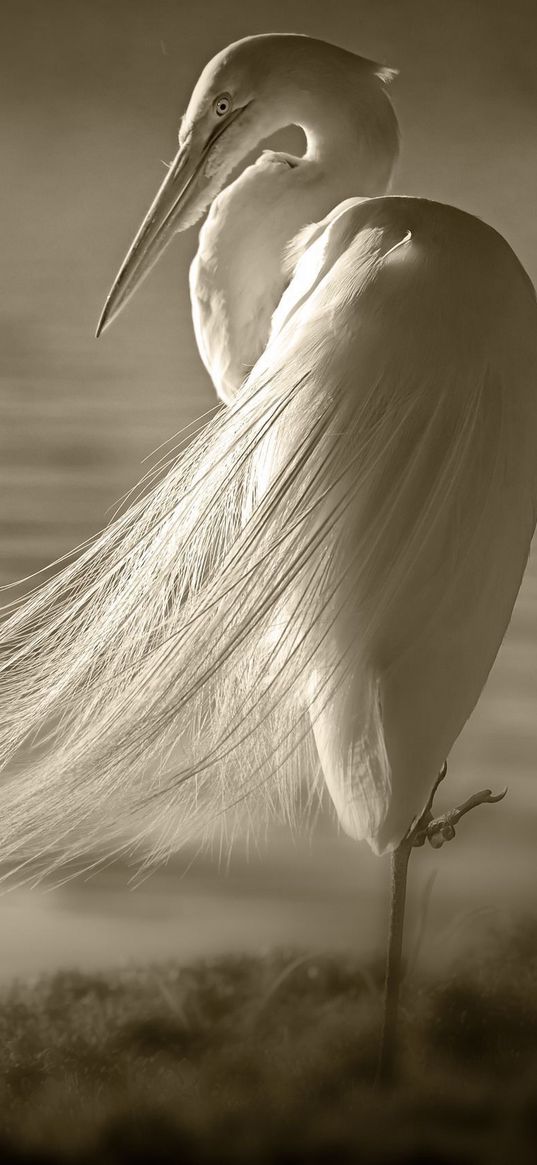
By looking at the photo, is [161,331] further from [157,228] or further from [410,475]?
[410,475]

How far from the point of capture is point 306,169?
1.27 metres

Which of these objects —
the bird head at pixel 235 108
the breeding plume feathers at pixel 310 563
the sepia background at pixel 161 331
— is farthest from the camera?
the sepia background at pixel 161 331

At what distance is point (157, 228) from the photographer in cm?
128

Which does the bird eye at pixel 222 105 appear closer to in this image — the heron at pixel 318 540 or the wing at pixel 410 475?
the heron at pixel 318 540

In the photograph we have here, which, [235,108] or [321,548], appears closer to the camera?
[321,548]

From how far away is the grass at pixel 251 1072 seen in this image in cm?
131

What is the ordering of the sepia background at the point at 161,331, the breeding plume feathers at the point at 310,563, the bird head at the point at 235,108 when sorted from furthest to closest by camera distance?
the sepia background at the point at 161,331
the bird head at the point at 235,108
the breeding plume feathers at the point at 310,563

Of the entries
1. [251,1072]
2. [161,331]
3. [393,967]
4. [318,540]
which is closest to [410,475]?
[318,540]

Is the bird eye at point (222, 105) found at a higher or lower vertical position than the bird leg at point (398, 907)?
higher

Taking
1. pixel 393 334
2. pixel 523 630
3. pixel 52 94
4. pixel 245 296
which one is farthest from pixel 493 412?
pixel 52 94

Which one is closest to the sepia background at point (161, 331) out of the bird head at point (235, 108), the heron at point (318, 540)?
the heron at point (318, 540)

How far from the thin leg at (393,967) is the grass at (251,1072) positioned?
20 mm

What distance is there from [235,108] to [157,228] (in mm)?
145

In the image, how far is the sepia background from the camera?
145cm
